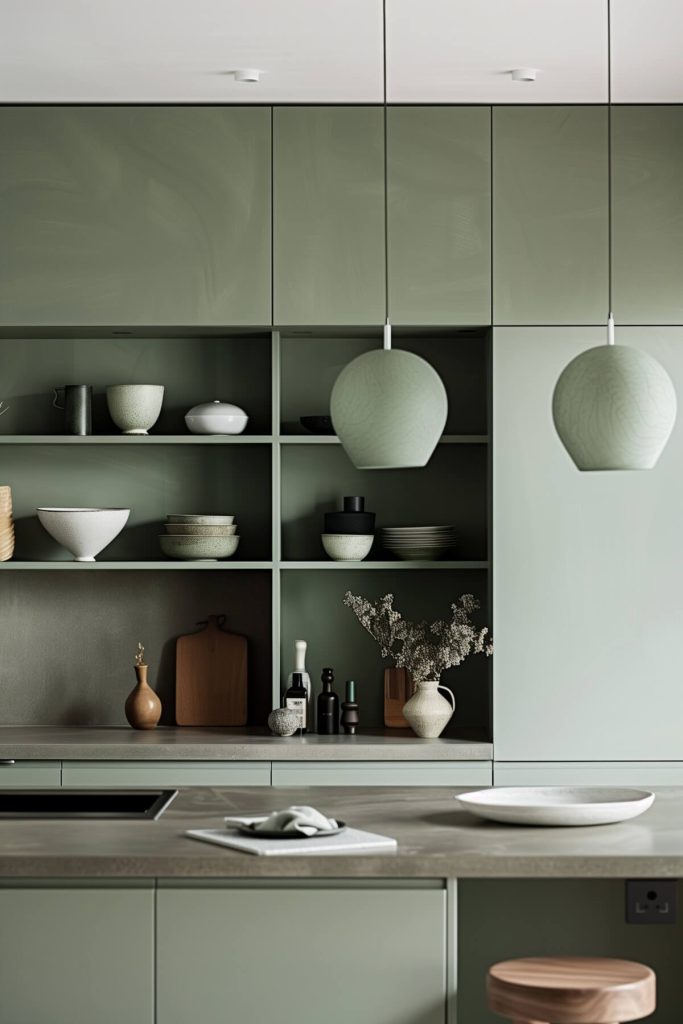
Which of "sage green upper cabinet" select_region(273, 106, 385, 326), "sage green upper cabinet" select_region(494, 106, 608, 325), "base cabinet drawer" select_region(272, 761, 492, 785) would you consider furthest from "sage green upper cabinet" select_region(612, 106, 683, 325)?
"base cabinet drawer" select_region(272, 761, 492, 785)

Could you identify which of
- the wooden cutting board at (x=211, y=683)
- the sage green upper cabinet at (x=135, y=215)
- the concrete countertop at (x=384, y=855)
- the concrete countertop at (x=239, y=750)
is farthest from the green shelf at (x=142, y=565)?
the concrete countertop at (x=384, y=855)

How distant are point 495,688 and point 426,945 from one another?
182 cm

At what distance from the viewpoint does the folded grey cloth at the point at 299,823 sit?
8.38 ft

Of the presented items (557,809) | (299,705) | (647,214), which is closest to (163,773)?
(299,705)

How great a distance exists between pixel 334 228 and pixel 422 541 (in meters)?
1.12

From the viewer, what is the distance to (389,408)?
8.19ft

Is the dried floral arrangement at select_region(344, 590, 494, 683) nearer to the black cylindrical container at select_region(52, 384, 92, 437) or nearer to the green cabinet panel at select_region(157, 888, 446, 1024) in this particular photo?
the black cylindrical container at select_region(52, 384, 92, 437)

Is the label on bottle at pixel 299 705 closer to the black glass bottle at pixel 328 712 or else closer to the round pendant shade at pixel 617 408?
the black glass bottle at pixel 328 712

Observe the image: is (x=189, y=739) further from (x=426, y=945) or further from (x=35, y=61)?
(x=35, y=61)

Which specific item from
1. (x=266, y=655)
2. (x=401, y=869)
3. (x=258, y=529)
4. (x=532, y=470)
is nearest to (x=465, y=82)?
(x=532, y=470)

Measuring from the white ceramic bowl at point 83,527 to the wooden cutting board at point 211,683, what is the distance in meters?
0.48

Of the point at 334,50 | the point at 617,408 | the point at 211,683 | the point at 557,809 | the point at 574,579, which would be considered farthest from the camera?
the point at 211,683

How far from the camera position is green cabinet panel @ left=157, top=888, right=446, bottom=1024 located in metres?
2.50

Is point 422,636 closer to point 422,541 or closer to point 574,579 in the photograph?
point 422,541
